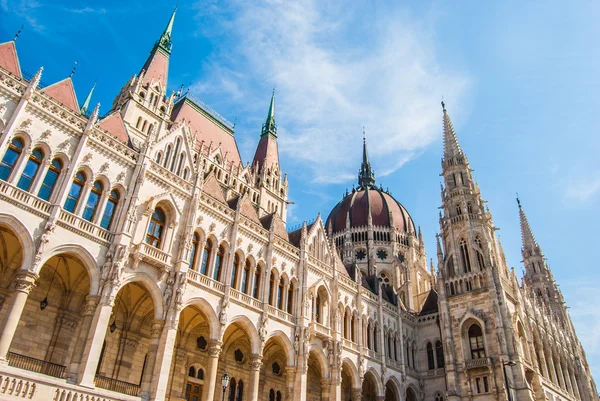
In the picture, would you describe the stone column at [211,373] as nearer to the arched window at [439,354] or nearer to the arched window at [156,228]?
the arched window at [156,228]

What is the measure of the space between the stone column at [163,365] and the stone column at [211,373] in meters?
1.99

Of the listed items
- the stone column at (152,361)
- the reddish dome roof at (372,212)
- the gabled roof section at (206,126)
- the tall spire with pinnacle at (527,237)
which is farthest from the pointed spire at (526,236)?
the stone column at (152,361)

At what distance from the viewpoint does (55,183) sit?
18406mm

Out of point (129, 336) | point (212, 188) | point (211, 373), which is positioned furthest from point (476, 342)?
point (129, 336)

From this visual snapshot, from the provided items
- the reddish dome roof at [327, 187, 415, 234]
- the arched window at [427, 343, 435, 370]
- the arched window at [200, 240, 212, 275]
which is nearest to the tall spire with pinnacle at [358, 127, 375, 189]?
the reddish dome roof at [327, 187, 415, 234]

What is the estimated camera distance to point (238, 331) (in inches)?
984

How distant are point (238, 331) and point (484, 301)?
20.8 m

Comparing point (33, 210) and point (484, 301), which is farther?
point (484, 301)

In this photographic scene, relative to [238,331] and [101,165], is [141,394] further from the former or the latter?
[101,165]

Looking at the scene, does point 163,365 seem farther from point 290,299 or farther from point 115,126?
point 115,126

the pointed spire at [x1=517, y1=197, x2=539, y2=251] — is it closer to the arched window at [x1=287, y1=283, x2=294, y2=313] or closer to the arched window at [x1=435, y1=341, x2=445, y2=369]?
the arched window at [x1=435, y1=341, x2=445, y2=369]

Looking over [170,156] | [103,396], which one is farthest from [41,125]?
[103,396]

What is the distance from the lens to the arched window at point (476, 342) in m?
34.1

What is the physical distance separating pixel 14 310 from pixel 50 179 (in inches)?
217
